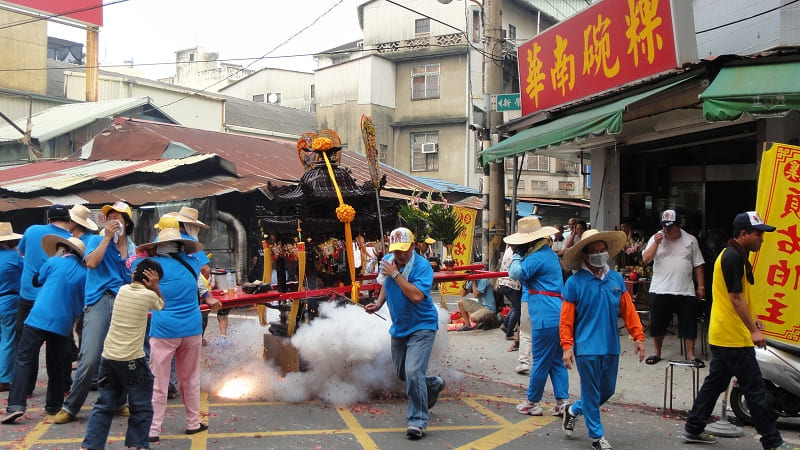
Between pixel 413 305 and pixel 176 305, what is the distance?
1.91 meters

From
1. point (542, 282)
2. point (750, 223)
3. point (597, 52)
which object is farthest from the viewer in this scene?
point (597, 52)

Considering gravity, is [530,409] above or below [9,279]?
below

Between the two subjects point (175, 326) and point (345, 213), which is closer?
point (175, 326)

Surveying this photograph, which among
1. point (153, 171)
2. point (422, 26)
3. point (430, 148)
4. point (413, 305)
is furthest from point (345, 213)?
point (422, 26)

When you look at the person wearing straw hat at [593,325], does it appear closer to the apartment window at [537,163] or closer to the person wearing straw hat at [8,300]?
the person wearing straw hat at [8,300]

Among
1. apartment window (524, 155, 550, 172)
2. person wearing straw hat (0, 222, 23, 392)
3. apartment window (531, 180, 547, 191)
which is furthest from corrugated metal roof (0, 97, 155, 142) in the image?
person wearing straw hat (0, 222, 23, 392)

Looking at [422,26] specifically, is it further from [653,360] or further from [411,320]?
[411,320]

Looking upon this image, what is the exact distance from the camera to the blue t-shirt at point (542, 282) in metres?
6.04

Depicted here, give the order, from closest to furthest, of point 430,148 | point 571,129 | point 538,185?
point 571,129 → point 430,148 → point 538,185

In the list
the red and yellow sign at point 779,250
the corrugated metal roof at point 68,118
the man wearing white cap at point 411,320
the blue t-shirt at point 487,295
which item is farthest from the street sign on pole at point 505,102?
the corrugated metal roof at point 68,118

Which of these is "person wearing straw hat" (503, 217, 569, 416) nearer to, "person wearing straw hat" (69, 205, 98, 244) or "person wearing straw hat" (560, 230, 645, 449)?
"person wearing straw hat" (560, 230, 645, 449)

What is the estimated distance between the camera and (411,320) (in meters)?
5.64

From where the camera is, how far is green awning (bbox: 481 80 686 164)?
8125 millimetres

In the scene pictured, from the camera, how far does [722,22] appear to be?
10227 millimetres
